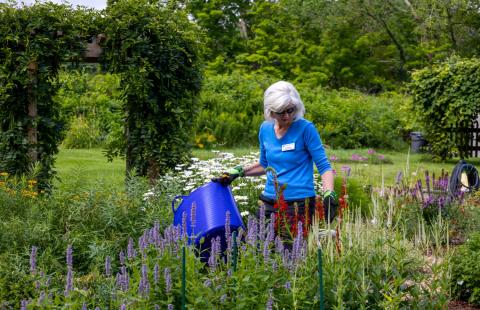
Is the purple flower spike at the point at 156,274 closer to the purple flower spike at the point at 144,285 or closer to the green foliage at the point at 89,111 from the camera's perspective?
the purple flower spike at the point at 144,285

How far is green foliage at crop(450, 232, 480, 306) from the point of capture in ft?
13.1

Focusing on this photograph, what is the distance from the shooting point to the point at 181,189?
6.13 m

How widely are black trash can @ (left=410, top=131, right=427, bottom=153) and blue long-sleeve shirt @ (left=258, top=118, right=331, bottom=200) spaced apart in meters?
11.7

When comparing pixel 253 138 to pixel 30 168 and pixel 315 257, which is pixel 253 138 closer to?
pixel 30 168

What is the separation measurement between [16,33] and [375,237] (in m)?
4.09

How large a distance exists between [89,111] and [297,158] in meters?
12.1

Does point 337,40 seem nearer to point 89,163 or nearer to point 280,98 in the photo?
point 89,163

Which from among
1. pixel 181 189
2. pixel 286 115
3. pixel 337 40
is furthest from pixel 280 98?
pixel 337 40

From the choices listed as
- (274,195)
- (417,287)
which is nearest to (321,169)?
→ (274,195)

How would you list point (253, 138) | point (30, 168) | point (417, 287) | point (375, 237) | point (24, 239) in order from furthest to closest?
point (253, 138), point (30, 168), point (24, 239), point (375, 237), point (417, 287)

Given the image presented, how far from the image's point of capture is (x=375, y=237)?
380 centimetres

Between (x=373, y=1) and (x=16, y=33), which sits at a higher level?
(x=373, y=1)

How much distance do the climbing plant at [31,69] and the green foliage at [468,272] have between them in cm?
389

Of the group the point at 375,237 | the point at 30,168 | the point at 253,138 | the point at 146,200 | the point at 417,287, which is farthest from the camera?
the point at 253,138
